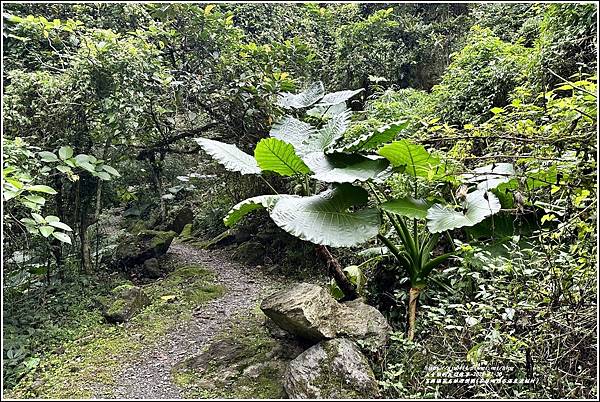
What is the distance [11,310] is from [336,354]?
2772mm

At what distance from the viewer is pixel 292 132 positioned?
11.9 ft

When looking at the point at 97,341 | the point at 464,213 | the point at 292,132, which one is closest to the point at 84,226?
the point at 97,341

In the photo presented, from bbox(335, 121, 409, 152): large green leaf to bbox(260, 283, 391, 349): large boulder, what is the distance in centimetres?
100

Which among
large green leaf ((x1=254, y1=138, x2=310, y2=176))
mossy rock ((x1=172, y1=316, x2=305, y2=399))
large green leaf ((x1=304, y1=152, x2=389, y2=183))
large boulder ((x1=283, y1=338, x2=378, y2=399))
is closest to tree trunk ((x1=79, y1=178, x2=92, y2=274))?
mossy rock ((x1=172, y1=316, x2=305, y2=399))

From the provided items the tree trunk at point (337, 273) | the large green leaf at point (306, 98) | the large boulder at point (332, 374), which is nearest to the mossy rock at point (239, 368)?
the large boulder at point (332, 374)

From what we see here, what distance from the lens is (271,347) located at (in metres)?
3.02

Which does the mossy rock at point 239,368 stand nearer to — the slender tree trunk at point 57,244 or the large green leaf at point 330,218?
the large green leaf at point 330,218

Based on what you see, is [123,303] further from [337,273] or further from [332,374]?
[332,374]

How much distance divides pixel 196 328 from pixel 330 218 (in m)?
1.74

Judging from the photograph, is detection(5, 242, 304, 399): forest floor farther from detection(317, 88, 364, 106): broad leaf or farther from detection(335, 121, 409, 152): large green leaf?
detection(317, 88, 364, 106): broad leaf

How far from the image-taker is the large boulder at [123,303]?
3.63m

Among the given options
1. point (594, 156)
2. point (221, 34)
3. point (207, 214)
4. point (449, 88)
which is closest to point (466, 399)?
point (594, 156)

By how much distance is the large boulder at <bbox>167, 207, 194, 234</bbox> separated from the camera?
6.71m

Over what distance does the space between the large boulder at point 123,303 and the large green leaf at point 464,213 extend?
2.73 m
